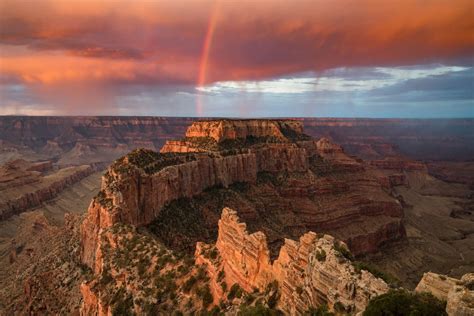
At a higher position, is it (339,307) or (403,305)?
(403,305)

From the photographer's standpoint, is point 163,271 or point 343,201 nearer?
point 163,271

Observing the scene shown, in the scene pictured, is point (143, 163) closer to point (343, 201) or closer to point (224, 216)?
point (224, 216)

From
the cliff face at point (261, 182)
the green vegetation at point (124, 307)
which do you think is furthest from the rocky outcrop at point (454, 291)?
the cliff face at point (261, 182)

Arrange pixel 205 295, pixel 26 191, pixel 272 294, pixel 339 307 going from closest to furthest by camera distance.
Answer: pixel 339 307
pixel 272 294
pixel 205 295
pixel 26 191

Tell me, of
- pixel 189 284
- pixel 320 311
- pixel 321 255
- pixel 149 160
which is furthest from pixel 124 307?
pixel 149 160

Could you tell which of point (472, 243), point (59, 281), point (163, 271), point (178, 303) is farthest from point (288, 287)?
point (472, 243)

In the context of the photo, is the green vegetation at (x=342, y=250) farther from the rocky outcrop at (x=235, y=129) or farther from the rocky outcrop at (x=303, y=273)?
the rocky outcrop at (x=235, y=129)

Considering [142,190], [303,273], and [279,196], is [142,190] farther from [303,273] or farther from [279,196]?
[303,273]
